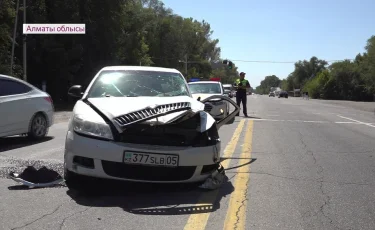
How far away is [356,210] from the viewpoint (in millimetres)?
4770

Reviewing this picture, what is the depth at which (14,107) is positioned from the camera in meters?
9.05

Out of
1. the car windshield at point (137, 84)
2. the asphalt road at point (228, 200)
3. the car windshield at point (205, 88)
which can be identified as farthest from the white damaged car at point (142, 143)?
the car windshield at point (205, 88)

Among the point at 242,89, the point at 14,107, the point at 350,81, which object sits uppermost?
the point at 350,81

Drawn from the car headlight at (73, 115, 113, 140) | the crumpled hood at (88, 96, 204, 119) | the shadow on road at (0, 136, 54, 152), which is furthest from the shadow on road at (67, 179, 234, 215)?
the shadow on road at (0, 136, 54, 152)

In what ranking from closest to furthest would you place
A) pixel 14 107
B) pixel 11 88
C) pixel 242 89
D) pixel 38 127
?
pixel 14 107 → pixel 11 88 → pixel 38 127 → pixel 242 89

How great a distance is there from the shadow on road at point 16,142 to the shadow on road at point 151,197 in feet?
13.0

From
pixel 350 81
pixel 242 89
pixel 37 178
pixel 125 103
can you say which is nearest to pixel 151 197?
pixel 125 103

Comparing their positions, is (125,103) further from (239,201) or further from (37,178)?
(239,201)

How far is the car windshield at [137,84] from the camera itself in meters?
6.29

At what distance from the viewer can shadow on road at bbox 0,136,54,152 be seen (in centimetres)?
884

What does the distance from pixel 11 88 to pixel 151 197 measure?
5.54 m

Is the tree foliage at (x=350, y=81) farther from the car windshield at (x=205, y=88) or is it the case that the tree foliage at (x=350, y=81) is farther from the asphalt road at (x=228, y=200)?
the asphalt road at (x=228, y=200)

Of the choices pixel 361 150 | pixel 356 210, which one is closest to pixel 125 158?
pixel 356 210

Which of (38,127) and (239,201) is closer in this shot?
(239,201)
